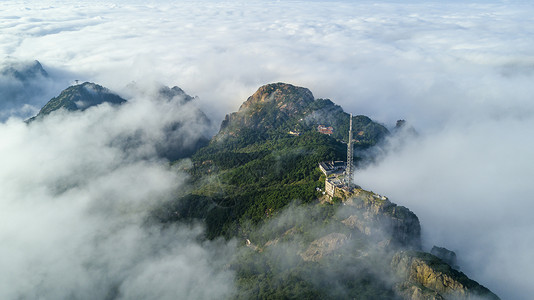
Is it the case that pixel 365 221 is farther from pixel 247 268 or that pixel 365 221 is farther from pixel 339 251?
pixel 247 268

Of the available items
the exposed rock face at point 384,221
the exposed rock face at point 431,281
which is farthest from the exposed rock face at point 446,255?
the exposed rock face at point 431,281

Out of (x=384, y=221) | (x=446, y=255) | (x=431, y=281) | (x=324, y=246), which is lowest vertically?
(x=446, y=255)

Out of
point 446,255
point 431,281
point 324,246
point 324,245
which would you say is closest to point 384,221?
point 324,245

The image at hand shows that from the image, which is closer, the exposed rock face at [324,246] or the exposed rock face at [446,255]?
the exposed rock face at [324,246]

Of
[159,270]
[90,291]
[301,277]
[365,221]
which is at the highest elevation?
[365,221]

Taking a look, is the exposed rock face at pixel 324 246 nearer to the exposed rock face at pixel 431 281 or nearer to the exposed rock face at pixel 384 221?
the exposed rock face at pixel 384 221

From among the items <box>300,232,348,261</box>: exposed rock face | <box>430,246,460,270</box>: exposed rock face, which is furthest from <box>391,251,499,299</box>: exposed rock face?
<box>430,246,460,270</box>: exposed rock face

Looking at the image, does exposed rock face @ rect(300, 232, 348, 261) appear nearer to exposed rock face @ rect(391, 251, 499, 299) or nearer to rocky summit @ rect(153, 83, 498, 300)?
rocky summit @ rect(153, 83, 498, 300)

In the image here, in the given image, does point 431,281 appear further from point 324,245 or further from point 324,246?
point 324,245

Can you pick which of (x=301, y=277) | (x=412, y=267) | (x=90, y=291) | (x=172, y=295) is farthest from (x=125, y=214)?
(x=412, y=267)
